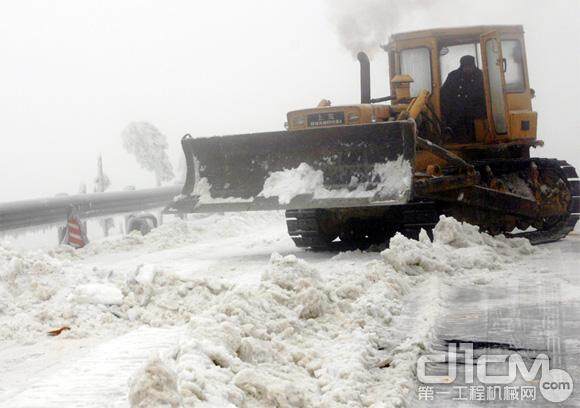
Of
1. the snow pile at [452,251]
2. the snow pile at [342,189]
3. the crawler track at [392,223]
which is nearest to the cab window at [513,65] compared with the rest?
the crawler track at [392,223]

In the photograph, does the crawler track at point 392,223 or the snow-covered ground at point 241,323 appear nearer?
the snow-covered ground at point 241,323

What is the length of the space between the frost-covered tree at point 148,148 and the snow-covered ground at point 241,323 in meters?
31.8

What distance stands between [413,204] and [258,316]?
565 centimetres

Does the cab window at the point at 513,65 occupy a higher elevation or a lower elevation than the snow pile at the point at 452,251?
higher

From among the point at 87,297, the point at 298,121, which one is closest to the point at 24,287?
the point at 87,297

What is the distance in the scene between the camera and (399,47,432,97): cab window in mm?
11695

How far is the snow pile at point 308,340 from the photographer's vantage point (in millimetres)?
3906

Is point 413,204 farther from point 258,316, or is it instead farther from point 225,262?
point 258,316

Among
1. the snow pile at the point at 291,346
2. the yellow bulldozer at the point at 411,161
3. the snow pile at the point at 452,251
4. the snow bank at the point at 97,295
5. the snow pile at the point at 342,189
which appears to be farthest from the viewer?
the yellow bulldozer at the point at 411,161

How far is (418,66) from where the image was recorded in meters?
11.8

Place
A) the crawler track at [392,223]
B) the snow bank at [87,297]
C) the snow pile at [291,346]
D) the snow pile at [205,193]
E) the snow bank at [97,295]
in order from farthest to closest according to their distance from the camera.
Result: 1. the snow pile at [205,193]
2. the crawler track at [392,223]
3. the snow bank at [97,295]
4. the snow bank at [87,297]
5. the snow pile at [291,346]

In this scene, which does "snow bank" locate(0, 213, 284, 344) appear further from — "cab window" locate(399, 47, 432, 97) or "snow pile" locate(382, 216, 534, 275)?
"cab window" locate(399, 47, 432, 97)

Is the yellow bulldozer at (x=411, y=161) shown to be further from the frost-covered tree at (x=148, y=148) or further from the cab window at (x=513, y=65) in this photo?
the frost-covered tree at (x=148, y=148)

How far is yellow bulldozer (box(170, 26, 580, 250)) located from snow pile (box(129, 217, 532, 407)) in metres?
2.31
